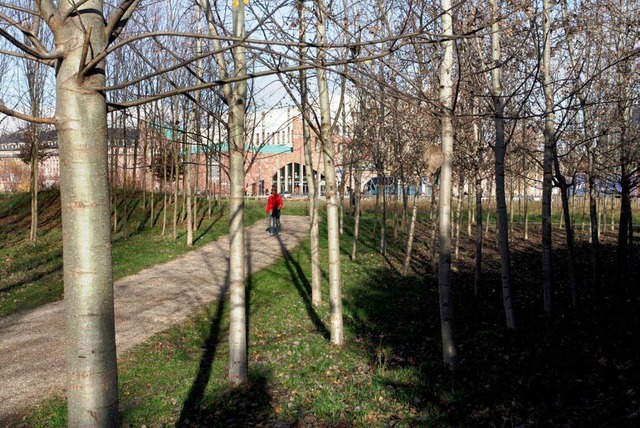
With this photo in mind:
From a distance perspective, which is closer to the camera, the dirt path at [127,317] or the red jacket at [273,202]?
the dirt path at [127,317]

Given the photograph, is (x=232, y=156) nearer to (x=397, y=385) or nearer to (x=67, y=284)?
(x=397, y=385)

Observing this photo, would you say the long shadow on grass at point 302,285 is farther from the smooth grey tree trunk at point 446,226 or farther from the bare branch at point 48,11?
the bare branch at point 48,11

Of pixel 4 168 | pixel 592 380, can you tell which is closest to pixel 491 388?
pixel 592 380

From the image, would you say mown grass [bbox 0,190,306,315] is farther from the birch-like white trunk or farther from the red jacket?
the birch-like white trunk

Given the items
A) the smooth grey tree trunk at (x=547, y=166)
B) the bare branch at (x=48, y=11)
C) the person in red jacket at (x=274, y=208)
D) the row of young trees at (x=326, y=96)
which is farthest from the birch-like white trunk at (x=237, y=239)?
the person in red jacket at (x=274, y=208)

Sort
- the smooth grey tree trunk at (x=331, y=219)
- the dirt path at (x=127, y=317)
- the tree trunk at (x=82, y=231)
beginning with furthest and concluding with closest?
the smooth grey tree trunk at (x=331, y=219) → the dirt path at (x=127, y=317) → the tree trunk at (x=82, y=231)

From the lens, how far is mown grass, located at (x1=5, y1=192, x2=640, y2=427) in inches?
232

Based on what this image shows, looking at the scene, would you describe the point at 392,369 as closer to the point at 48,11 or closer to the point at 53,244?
the point at 48,11

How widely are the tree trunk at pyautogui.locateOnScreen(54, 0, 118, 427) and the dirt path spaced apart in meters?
5.25

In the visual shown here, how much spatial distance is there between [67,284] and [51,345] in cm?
828

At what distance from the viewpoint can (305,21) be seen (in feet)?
29.7

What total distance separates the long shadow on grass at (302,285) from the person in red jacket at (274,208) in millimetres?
1333

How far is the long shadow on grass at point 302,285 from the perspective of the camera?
11.5 meters

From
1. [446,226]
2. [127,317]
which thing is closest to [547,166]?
[446,226]
